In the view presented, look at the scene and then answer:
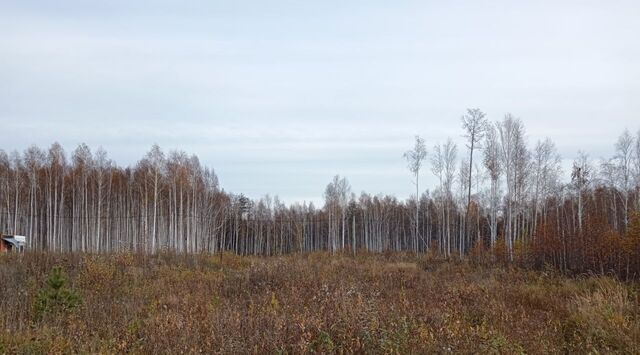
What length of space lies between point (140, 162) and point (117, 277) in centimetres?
3726

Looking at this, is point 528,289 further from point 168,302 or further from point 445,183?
point 445,183

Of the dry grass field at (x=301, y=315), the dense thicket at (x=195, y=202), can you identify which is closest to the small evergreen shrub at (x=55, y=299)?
the dry grass field at (x=301, y=315)

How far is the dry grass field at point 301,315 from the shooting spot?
19.8 ft

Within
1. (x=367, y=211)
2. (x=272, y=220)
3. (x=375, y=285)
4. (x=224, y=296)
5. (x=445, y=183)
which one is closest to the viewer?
(x=224, y=296)

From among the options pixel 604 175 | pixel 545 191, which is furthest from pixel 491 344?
pixel 604 175

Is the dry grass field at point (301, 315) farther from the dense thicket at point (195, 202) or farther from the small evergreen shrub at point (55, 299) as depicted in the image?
the dense thicket at point (195, 202)

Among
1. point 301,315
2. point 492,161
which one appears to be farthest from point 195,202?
point 301,315

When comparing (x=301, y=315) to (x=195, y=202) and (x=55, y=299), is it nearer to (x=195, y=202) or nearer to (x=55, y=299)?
(x=55, y=299)

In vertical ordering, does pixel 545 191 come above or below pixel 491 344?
above

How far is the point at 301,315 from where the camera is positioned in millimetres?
7379

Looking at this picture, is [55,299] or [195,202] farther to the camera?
[195,202]

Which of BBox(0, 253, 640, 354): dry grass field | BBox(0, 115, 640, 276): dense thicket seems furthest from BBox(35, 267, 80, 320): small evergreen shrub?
BBox(0, 115, 640, 276): dense thicket

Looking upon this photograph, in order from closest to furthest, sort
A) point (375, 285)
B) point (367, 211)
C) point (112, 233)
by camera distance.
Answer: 1. point (375, 285)
2. point (112, 233)
3. point (367, 211)

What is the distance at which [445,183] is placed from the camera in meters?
40.3
